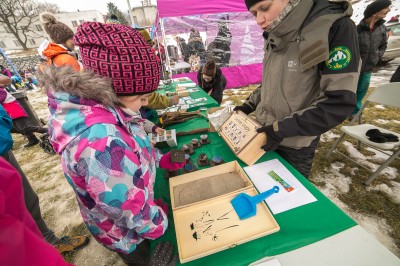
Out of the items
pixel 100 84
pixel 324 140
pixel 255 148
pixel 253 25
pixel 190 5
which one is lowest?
pixel 324 140

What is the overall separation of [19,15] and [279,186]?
1608 inches

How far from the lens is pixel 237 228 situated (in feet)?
2.81

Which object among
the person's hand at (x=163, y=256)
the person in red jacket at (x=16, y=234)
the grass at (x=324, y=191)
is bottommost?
the grass at (x=324, y=191)

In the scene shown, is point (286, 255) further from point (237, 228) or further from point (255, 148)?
point (255, 148)

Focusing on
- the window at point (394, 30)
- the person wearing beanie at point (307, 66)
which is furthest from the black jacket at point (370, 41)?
the window at point (394, 30)

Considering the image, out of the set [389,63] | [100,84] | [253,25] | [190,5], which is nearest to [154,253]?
[100,84]

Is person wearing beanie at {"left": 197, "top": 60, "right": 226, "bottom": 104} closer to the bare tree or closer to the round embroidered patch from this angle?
the round embroidered patch

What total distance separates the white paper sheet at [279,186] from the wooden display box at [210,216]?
106 mm

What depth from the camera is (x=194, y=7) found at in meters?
4.93

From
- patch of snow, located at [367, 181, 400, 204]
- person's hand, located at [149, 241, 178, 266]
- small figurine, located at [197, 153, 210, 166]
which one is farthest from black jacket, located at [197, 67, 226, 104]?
person's hand, located at [149, 241, 178, 266]

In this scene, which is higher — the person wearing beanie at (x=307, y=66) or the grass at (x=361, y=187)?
the person wearing beanie at (x=307, y=66)

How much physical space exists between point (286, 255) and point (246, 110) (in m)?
1.28

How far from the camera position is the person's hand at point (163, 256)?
0.79 m

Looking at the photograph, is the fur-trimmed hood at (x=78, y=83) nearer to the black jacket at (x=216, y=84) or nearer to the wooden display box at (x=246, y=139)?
the wooden display box at (x=246, y=139)
